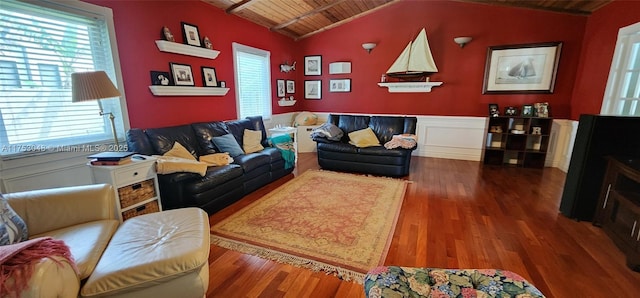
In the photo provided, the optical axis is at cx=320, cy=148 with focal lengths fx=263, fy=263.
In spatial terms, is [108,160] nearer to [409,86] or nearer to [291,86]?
[291,86]

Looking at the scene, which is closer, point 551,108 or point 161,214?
point 161,214

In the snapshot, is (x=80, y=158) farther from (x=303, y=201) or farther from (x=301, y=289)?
(x=301, y=289)

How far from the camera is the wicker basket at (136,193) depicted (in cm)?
→ 223

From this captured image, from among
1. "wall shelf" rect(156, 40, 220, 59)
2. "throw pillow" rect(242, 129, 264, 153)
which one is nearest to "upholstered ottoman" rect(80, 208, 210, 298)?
"throw pillow" rect(242, 129, 264, 153)

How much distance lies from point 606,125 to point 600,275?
1383mm

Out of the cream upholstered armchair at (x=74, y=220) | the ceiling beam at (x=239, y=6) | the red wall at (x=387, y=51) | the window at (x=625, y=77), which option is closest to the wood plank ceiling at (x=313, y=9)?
the ceiling beam at (x=239, y=6)

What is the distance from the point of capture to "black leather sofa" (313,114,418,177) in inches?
156

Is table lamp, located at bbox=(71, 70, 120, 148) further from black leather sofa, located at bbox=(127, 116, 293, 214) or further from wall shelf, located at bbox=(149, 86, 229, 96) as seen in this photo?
wall shelf, located at bbox=(149, 86, 229, 96)

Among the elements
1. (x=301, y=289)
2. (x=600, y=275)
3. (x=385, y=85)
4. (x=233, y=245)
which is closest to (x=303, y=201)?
(x=233, y=245)

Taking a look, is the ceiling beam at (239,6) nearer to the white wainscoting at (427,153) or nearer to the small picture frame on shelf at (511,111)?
the white wainscoting at (427,153)

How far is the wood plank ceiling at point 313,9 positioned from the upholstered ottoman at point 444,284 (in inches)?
153

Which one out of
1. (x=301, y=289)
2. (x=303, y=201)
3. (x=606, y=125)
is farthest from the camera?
(x=303, y=201)

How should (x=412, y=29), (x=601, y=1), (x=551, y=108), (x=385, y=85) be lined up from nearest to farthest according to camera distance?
(x=601, y=1)
(x=551, y=108)
(x=412, y=29)
(x=385, y=85)

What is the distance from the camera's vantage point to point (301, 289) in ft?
5.62
